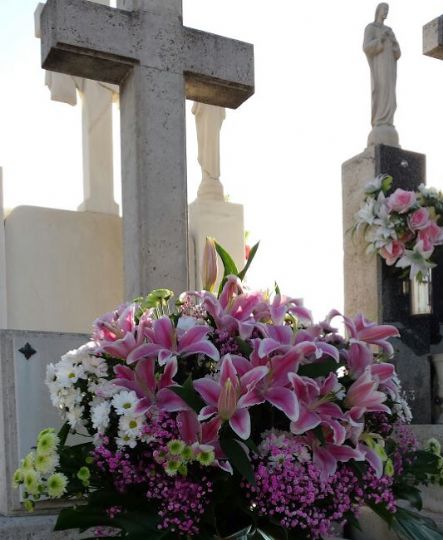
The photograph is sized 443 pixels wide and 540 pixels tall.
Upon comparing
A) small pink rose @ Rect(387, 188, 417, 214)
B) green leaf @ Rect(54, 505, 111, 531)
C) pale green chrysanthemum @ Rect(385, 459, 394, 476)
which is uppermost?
small pink rose @ Rect(387, 188, 417, 214)

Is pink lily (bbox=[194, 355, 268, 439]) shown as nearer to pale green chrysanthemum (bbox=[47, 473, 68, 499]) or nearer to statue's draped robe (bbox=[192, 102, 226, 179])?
pale green chrysanthemum (bbox=[47, 473, 68, 499])

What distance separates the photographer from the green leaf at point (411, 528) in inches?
58.4

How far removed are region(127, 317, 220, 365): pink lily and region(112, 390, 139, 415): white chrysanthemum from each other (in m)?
0.06

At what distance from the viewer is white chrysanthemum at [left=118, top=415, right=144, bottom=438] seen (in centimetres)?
134

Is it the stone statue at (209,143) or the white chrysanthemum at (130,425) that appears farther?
the stone statue at (209,143)

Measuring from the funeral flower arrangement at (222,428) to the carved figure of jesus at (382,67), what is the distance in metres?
3.91

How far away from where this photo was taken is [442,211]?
4480 mm

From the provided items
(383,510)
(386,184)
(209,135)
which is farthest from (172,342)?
(209,135)

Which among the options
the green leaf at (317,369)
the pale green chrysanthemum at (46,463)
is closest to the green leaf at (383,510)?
the green leaf at (317,369)

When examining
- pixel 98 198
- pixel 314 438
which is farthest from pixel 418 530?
pixel 98 198

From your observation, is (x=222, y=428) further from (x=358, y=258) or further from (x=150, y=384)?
(x=358, y=258)

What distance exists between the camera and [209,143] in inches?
217

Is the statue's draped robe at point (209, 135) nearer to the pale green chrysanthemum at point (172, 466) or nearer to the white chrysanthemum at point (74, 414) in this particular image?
the white chrysanthemum at point (74, 414)

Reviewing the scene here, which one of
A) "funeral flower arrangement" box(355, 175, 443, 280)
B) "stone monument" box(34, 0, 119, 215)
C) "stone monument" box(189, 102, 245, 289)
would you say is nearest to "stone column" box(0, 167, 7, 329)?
"stone monument" box(34, 0, 119, 215)
